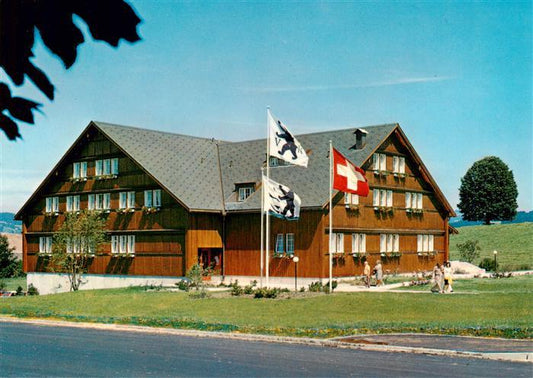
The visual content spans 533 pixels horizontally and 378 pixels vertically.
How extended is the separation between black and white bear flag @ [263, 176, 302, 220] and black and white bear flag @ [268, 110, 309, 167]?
92.7 inches

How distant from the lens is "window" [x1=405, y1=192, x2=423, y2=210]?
176 ft

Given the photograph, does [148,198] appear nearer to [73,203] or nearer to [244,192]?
[244,192]

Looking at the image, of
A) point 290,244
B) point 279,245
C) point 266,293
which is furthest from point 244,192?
point 266,293

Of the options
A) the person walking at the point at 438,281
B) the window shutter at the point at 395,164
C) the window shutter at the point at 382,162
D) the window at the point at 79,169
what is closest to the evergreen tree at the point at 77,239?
the window at the point at 79,169

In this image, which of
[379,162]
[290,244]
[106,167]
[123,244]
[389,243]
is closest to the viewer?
[290,244]

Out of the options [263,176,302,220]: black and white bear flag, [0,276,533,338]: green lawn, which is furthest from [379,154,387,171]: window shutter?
[263,176,302,220]: black and white bear flag

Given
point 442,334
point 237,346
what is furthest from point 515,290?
point 237,346

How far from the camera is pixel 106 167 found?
2037 inches

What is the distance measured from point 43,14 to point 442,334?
20.8 metres

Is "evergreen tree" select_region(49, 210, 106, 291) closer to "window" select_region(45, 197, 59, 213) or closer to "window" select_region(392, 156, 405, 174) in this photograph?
"window" select_region(45, 197, 59, 213)

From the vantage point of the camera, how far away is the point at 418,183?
55031 millimetres

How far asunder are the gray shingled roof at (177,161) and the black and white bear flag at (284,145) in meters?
11.9

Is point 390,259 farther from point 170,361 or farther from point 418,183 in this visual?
point 170,361

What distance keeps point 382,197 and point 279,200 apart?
49.5 ft
